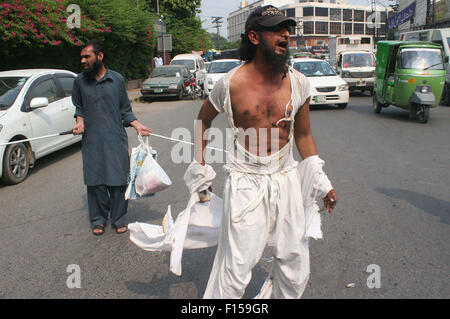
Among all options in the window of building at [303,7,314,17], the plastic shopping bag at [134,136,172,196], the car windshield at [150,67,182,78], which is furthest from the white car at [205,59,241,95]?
the window of building at [303,7,314,17]

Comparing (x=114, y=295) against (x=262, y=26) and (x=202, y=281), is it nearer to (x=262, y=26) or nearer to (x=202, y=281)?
(x=202, y=281)

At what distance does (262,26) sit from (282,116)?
0.48m

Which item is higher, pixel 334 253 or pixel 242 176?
pixel 242 176

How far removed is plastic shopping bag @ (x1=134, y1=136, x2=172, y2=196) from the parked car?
15.8 metres

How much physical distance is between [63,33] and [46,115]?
30.2ft

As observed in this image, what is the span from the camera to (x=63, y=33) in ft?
50.7

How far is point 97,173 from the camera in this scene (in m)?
4.34

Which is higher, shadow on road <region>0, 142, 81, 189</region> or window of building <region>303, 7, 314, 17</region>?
window of building <region>303, 7, 314, 17</region>

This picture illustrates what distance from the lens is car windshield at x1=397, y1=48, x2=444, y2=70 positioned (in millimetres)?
12062

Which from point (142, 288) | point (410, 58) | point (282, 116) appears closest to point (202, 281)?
point (142, 288)

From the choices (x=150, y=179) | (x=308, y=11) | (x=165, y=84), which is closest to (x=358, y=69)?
(x=165, y=84)

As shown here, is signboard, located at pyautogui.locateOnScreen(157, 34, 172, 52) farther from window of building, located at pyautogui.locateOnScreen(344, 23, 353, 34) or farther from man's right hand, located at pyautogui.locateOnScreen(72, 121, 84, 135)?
window of building, located at pyautogui.locateOnScreen(344, 23, 353, 34)

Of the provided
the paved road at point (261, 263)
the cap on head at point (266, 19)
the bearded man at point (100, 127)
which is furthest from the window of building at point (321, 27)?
the cap on head at point (266, 19)

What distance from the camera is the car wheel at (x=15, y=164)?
248 inches
